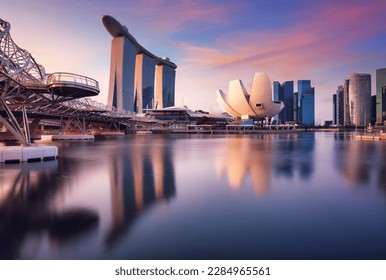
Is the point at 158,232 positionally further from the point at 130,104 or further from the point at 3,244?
the point at 130,104

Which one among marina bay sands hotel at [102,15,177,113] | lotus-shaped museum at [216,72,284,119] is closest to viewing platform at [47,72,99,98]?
lotus-shaped museum at [216,72,284,119]

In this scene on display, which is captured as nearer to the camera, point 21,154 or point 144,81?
point 21,154

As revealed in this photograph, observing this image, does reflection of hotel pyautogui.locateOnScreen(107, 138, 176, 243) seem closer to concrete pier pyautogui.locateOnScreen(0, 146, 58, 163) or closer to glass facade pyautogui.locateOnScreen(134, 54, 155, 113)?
concrete pier pyautogui.locateOnScreen(0, 146, 58, 163)

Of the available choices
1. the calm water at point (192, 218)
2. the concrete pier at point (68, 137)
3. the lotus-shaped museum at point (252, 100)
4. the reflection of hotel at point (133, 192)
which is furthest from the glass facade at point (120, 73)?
the calm water at point (192, 218)

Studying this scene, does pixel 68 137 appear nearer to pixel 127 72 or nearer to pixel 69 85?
pixel 69 85

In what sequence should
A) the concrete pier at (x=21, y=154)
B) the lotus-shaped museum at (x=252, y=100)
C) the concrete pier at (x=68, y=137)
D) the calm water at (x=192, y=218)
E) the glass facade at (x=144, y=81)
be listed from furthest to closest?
the glass facade at (x=144, y=81) → the lotus-shaped museum at (x=252, y=100) → the concrete pier at (x=68, y=137) → the concrete pier at (x=21, y=154) → the calm water at (x=192, y=218)

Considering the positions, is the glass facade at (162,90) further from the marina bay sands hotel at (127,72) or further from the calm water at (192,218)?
the calm water at (192,218)

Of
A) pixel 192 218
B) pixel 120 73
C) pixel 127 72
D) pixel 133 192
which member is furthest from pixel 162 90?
pixel 192 218

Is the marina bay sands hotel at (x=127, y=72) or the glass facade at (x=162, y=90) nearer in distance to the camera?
the marina bay sands hotel at (x=127, y=72)

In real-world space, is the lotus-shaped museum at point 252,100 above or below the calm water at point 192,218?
above
